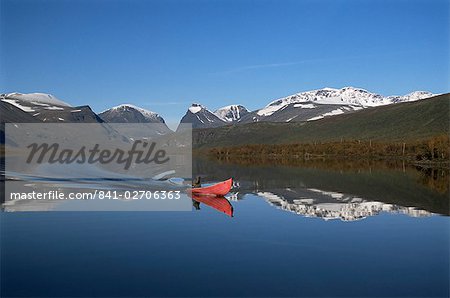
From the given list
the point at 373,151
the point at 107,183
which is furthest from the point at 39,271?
the point at 373,151

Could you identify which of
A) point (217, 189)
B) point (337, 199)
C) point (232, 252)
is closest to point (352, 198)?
point (337, 199)

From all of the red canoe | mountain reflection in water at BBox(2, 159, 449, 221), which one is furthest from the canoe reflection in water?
the red canoe

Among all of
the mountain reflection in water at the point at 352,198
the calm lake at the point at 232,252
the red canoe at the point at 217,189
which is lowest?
the calm lake at the point at 232,252

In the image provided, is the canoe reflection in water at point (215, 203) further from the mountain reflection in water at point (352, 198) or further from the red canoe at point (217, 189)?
the mountain reflection in water at point (352, 198)

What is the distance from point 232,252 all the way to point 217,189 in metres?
20.3

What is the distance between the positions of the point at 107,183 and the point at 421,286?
42.7 m

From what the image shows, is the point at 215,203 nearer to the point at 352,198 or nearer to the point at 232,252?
the point at 352,198

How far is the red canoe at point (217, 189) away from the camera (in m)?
41.4

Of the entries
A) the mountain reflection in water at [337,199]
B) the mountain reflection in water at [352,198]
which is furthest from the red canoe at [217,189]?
the mountain reflection in water at [352,198]

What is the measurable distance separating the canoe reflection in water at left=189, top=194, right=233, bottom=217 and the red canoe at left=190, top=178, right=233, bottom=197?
381 mm

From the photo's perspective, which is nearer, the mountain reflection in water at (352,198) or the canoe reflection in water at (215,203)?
the mountain reflection in water at (352,198)

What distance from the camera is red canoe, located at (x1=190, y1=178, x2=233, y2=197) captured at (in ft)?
136

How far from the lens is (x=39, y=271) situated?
59.8ft

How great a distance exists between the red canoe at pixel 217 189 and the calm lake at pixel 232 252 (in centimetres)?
452
